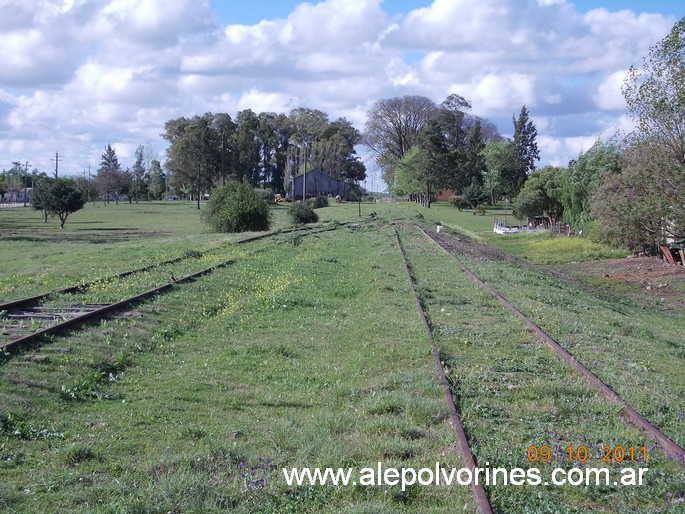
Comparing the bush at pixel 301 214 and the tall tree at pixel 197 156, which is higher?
the tall tree at pixel 197 156

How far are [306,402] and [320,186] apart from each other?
11475 centimetres

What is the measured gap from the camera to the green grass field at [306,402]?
5.12 meters

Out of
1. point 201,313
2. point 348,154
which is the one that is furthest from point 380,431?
point 348,154

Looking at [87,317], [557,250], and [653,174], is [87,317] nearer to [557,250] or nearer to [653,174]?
[653,174]

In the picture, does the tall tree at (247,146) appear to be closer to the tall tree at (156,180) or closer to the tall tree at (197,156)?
the tall tree at (197,156)

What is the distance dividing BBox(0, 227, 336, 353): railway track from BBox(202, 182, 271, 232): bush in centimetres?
2509

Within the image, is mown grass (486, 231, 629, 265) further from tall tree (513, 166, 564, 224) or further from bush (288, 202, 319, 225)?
tall tree (513, 166, 564, 224)

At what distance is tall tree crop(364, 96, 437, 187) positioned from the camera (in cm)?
11688

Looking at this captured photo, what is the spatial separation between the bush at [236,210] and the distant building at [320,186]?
64029 millimetres

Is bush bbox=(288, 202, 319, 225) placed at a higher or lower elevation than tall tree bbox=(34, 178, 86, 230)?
lower

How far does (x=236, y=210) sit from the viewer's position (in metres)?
41.3

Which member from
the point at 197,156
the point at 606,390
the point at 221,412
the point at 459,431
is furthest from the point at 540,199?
the point at 459,431

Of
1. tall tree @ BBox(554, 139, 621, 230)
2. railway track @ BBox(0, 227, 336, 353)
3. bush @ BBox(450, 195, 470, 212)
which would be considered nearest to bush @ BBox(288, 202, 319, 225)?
tall tree @ BBox(554, 139, 621, 230)

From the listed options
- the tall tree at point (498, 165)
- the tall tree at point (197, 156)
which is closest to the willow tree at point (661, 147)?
the tall tree at point (498, 165)
